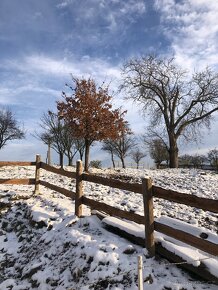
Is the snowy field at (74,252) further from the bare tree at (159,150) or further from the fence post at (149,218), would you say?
the bare tree at (159,150)

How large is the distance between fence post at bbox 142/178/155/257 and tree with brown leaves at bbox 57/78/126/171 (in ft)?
61.4

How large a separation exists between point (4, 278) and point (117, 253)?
8.69 ft

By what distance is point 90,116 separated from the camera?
83.7ft

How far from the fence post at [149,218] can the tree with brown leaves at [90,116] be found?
61.4 feet

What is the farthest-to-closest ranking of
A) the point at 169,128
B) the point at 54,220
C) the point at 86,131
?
the point at 169,128, the point at 86,131, the point at 54,220

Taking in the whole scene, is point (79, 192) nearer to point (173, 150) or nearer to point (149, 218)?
point (149, 218)

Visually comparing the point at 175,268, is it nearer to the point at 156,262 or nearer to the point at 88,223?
the point at 156,262

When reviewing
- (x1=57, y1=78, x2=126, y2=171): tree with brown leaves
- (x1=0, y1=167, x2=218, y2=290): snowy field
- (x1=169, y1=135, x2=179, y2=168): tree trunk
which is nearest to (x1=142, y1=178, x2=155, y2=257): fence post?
(x1=0, y1=167, x2=218, y2=290): snowy field

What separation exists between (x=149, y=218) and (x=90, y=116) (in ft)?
63.8

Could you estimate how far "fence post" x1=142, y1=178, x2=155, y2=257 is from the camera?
20.9 ft

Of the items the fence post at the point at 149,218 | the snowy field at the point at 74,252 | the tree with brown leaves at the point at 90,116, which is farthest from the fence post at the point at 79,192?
the tree with brown leaves at the point at 90,116

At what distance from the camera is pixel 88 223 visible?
320 inches

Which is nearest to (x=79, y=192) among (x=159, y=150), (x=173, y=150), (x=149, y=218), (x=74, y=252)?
(x=74, y=252)

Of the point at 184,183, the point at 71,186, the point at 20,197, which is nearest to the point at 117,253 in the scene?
the point at 20,197
